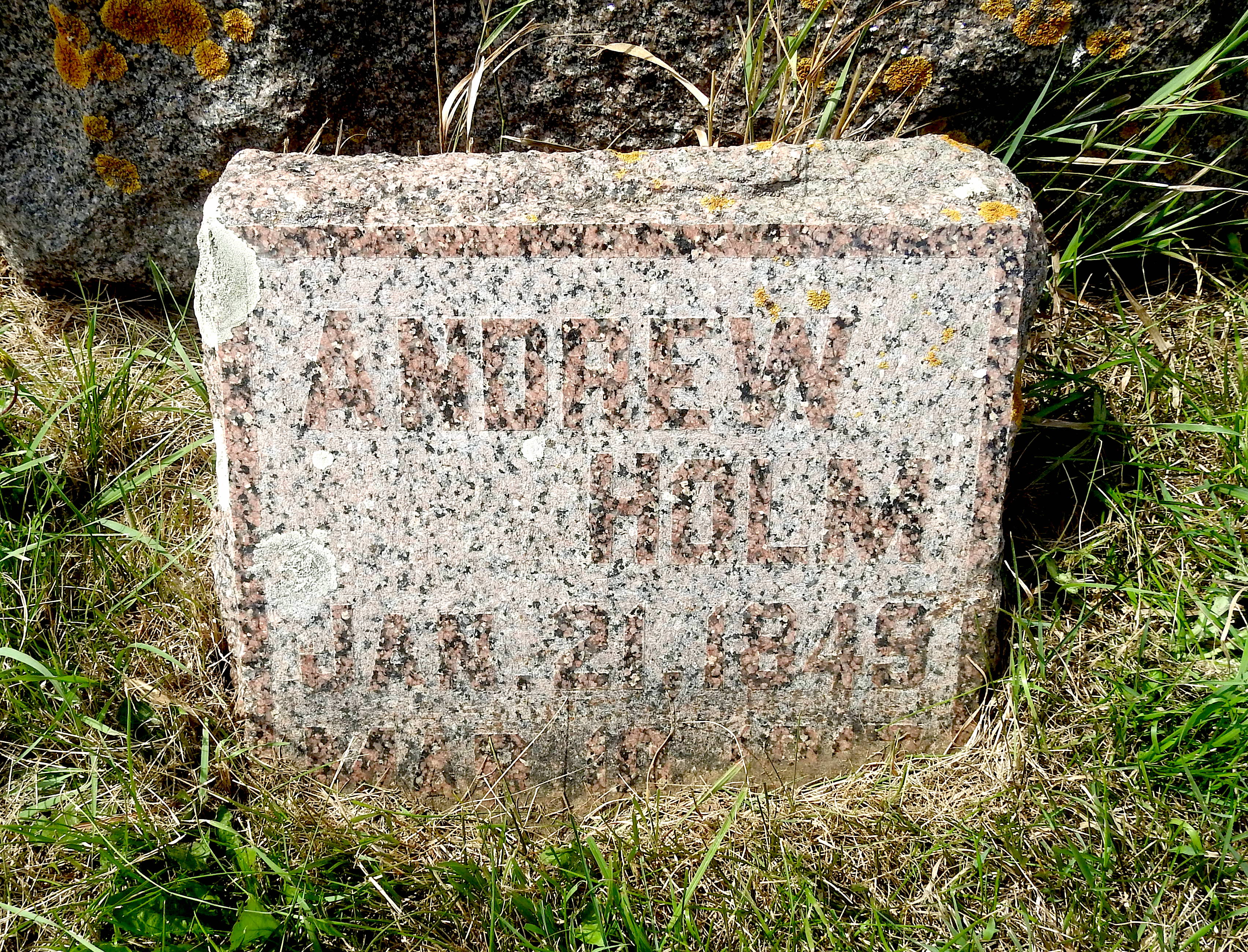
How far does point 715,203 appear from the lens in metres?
1.61

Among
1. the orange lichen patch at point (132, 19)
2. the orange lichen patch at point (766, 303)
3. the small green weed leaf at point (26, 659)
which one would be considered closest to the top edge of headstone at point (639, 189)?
the orange lichen patch at point (766, 303)

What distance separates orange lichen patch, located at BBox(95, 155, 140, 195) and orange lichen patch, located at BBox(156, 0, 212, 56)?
0.93 feet

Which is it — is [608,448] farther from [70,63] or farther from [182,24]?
[70,63]

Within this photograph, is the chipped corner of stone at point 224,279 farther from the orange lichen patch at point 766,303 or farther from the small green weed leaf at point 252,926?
the small green weed leaf at point 252,926

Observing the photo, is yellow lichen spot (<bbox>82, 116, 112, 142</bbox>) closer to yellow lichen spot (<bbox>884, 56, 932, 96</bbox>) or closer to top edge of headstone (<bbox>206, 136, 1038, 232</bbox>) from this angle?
top edge of headstone (<bbox>206, 136, 1038, 232</bbox>)

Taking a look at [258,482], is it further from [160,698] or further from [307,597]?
[160,698]

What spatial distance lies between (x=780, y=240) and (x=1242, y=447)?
107cm

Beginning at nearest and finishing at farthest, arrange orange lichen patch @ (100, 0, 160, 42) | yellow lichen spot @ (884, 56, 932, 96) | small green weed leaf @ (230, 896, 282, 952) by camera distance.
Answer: small green weed leaf @ (230, 896, 282, 952) → orange lichen patch @ (100, 0, 160, 42) → yellow lichen spot @ (884, 56, 932, 96)

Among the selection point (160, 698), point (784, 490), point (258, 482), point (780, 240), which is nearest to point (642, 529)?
point (784, 490)

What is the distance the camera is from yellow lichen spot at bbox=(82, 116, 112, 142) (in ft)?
6.64

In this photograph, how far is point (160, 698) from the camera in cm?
180

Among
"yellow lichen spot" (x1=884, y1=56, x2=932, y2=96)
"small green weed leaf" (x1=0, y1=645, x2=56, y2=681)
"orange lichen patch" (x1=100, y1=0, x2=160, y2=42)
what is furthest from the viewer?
"yellow lichen spot" (x1=884, y1=56, x2=932, y2=96)

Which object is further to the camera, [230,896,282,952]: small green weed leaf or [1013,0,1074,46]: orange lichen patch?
[1013,0,1074,46]: orange lichen patch

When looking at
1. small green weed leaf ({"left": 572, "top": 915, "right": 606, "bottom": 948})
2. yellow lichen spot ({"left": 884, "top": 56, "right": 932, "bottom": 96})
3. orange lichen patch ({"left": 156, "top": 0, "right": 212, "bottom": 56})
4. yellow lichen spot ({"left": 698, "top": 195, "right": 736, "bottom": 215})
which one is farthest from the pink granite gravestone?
orange lichen patch ({"left": 156, "top": 0, "right": 212, "bottom": 56})
